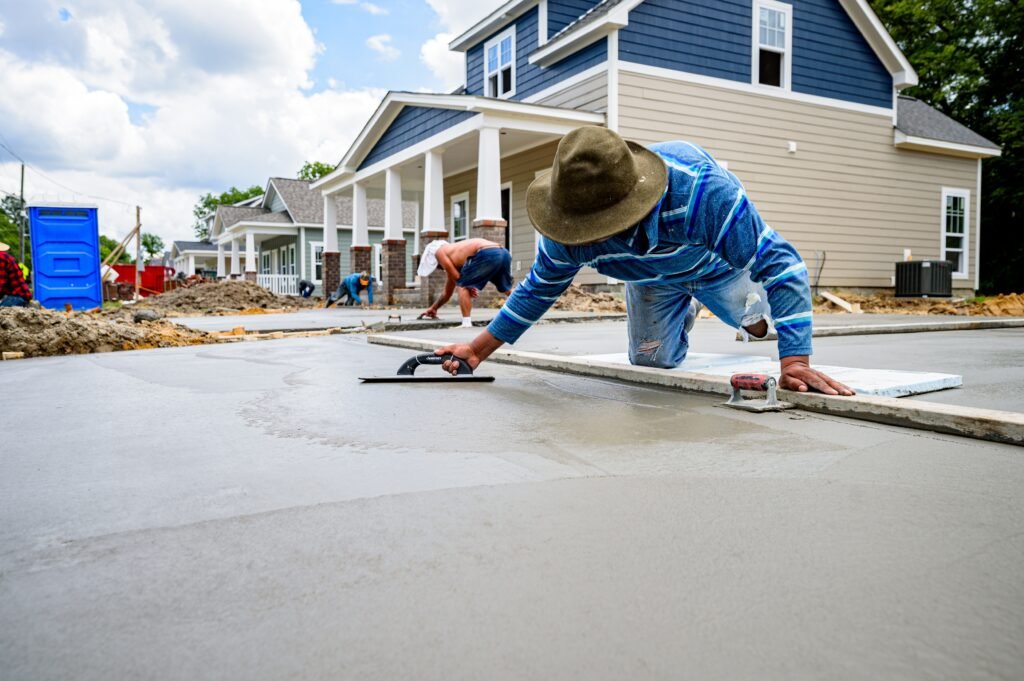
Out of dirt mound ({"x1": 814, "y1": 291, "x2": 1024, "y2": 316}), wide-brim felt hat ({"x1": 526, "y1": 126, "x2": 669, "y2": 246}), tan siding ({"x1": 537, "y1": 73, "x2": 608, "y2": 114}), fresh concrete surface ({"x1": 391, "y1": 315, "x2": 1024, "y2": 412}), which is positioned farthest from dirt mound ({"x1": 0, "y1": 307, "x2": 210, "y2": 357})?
dirt mound ({"x1": 814, "y1": 291, "x2": 1024, "y2": 316})

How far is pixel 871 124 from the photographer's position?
18.1 m

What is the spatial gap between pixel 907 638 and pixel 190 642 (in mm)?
1230

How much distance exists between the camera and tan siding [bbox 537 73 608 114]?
14.6 m

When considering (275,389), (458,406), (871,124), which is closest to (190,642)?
(458,406)

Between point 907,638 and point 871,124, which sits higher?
point 871,124

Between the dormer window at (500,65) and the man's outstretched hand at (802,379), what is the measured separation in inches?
618

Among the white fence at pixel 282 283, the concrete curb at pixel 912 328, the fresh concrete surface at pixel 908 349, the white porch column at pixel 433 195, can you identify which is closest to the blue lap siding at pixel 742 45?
the white porch column at pixel 433 195

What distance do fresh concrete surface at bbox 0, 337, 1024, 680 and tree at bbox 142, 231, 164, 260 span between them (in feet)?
447

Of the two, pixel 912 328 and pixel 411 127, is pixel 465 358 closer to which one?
pixel 912 328

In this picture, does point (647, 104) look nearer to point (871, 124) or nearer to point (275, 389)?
point (871, 124)

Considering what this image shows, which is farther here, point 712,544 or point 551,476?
point 551,476

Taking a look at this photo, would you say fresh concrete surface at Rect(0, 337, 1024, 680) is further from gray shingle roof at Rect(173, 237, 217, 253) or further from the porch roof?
gray shingle roof at Rect(173, 237, 217, 253)

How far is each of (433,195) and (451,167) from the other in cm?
416

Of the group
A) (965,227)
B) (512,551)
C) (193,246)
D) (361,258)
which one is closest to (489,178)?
(361,258)
